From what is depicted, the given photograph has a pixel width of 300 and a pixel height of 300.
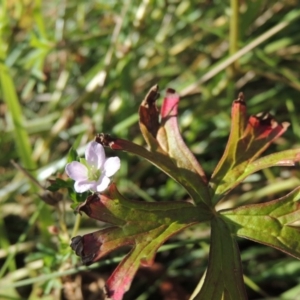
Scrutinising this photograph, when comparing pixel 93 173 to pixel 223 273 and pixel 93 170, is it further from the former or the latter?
pixel 223 273

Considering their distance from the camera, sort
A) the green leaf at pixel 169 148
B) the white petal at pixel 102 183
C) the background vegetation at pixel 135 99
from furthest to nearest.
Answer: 1. the background vegetation at pixel 135 99
2. the green leaf at pixel 169 148
3. the white petal at pixel 102 183

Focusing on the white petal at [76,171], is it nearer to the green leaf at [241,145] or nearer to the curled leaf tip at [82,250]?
the curled leaf tip at [82,250]

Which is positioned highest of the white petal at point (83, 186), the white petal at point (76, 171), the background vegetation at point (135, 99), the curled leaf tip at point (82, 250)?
the white petal at point (76, 171)

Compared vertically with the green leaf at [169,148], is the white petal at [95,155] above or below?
above

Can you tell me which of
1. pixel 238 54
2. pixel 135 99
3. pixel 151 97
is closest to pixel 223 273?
pixel 151 97

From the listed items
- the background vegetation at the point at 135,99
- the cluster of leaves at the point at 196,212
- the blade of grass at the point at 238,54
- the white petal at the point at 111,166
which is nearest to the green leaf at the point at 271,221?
the cluster of leaves at the point at 196,212

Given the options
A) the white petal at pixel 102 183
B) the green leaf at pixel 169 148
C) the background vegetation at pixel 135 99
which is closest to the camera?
the white petal at pixel 102 183

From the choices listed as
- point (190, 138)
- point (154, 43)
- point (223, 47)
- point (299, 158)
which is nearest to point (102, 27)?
point (154, 43)

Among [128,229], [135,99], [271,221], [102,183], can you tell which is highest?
[102,183]
